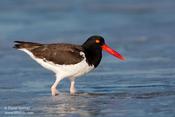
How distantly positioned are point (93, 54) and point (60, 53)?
1.89ft

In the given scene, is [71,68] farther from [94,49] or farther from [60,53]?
[94,49]

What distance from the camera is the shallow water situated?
30.9ft

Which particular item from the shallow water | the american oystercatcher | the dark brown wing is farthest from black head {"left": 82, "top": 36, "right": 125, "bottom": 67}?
the shallow water

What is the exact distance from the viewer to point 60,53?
1090 centimetres

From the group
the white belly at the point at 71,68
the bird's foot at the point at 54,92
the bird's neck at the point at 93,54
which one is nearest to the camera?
the bird's foot at the point at 54,92

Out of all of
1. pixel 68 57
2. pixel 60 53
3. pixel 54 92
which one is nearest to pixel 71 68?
pixel 68 57

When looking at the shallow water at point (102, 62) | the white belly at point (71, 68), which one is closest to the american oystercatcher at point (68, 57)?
the white belly at point (71, 68)

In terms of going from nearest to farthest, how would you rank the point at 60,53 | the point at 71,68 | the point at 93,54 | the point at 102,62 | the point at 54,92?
the point at 54,92
the point at 71,68
the point at 60,53
the point at 93,54
the point at 102,62

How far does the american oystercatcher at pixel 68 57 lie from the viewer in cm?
1073

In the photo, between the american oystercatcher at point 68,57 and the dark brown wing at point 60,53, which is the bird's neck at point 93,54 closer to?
the american oystercatcher at point 68,57

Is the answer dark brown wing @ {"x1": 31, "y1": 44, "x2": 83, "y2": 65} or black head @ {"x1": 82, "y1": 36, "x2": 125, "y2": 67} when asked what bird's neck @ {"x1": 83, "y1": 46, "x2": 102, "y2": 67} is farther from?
dark brown wing @ {"x1": 31, "y1": 44, "x2": 83, "y2": 65}

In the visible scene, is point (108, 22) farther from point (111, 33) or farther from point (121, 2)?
point (121, 2)

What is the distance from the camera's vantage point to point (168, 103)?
30.8 feet

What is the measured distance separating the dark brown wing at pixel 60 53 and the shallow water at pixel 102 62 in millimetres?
548
